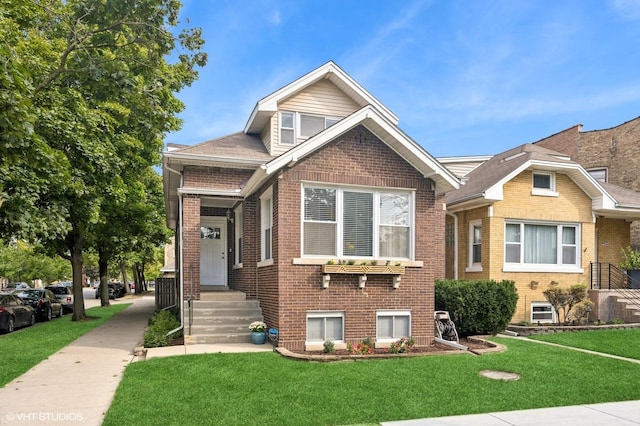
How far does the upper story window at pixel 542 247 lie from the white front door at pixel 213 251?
30.3 ft

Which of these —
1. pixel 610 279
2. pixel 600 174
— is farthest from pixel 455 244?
pixel 600 174

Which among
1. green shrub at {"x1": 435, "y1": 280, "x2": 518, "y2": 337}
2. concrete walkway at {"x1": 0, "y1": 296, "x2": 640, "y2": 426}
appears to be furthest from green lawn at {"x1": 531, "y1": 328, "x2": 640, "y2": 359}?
concrete walkway at {"x1": 0, "y1": 296, "x2": 640, "y2": 426}

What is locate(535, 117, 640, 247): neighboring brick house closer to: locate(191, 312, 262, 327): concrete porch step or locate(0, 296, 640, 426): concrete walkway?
locate(0, 296, 640, 426): concrete walkway

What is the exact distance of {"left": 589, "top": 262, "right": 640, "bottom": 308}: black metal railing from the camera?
1628cm

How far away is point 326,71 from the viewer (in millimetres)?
14289

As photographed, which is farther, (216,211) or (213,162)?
(216,211)

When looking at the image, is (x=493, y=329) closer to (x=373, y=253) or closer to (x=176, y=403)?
(x=373, y=253)

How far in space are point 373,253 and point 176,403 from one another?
221 inches

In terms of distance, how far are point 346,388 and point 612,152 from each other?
2199cm

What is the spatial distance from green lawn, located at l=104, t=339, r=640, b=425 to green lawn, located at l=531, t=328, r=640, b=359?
4.36 feet

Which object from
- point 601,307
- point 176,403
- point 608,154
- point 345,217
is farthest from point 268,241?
point 608,154

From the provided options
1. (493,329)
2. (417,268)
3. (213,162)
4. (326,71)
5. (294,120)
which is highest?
Answer: (326,71)

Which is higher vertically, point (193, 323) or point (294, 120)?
point (294, 120)

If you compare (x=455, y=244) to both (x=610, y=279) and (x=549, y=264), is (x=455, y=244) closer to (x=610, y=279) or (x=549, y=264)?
(x=549, y=264)
